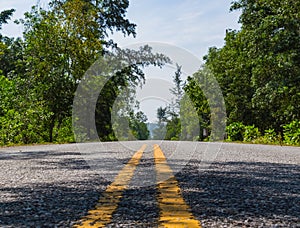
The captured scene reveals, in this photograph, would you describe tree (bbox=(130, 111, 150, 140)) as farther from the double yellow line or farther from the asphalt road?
the double yellow line

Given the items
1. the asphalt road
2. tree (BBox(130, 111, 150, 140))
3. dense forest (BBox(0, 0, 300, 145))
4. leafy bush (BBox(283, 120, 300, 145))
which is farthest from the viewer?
tree (BBox(130, 111, 150, 140))

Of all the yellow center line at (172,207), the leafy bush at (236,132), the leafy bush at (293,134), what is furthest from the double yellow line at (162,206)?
the leafy bush at (236,132)

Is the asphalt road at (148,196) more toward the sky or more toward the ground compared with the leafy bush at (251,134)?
more toward the ground

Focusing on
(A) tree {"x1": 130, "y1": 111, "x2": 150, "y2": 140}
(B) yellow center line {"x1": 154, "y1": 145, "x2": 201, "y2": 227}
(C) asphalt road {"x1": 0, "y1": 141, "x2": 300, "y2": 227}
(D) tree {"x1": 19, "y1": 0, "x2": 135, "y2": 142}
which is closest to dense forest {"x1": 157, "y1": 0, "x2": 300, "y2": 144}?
(A) tree {"x1": 130, "y1": 111, "x2": 150, "y2": 140}

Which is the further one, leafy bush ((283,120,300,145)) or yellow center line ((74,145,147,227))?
leafy bush ((283,120,300,145))

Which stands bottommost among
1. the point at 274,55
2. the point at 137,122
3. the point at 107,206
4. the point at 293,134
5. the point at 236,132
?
the point at 107,206

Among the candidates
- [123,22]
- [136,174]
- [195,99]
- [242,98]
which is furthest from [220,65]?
[136,174]

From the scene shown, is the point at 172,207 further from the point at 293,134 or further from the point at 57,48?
the point at 57,48

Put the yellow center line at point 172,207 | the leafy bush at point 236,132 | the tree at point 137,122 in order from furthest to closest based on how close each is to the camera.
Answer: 1. the leafy bush at point 236,132
2. the tree at point 137,122
3. the yellow center line at point 172,207

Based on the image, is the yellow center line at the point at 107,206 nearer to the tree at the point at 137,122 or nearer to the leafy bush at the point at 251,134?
the tree at the point at 137,122

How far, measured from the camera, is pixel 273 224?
2496 millimetres

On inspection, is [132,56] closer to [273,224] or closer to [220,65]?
[220,65]

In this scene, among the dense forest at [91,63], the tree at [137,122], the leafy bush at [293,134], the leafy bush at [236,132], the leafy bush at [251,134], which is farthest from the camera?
the leafy bush at [236,132]

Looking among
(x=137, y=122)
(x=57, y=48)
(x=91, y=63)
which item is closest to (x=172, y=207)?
(x=57, y=48)
